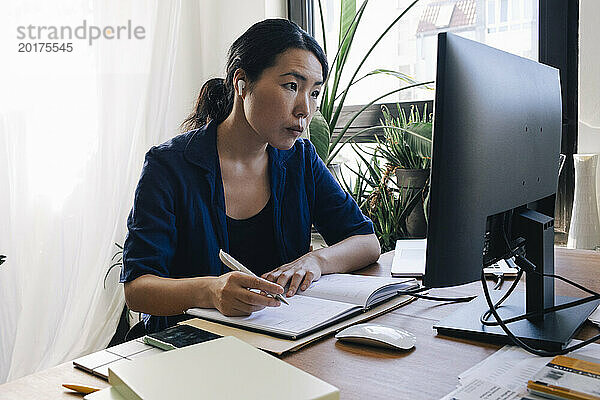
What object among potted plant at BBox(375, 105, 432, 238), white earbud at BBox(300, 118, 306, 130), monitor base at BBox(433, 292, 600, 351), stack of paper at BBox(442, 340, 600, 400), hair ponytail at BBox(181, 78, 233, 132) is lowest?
stack of paper at BBox(442, 340, 600, 400)

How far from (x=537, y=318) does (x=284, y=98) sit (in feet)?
2.55

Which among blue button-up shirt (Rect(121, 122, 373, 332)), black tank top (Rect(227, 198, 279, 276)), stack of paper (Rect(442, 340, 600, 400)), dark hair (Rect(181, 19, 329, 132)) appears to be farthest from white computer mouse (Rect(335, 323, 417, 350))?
dark hair (Rect(181, 19, 329, 132))

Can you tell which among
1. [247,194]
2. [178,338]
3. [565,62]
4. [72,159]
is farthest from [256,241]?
[565,62]

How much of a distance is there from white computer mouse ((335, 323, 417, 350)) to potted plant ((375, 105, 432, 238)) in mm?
1278

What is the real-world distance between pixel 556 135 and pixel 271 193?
74 centimetres

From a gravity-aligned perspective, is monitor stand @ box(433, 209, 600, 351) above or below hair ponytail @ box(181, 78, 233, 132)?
below

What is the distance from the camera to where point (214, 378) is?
0.70m

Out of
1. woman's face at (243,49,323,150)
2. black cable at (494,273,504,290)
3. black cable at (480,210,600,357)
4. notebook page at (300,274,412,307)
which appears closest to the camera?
black cable at (480,210,600,357)

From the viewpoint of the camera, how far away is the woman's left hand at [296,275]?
4.00 ft

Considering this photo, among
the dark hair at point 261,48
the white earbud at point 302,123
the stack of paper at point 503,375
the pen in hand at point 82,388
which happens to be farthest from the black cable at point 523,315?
the dark hair at point 261,48

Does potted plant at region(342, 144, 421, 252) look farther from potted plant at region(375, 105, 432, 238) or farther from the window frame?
the window frame

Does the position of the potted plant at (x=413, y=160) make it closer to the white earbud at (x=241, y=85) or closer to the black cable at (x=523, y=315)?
the white earbud at (x=241, y=85)

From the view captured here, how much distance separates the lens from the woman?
134cm

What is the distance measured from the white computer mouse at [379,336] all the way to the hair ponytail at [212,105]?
0.88 meters
